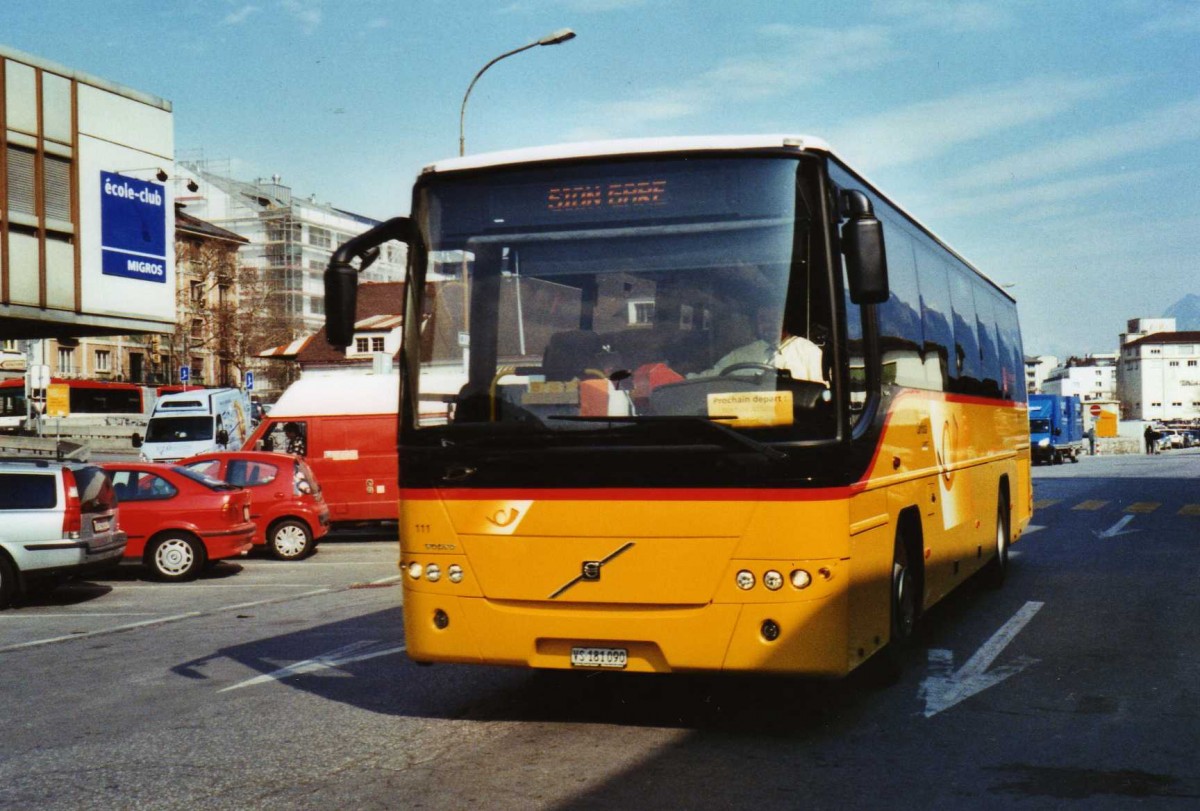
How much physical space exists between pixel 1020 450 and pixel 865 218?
374 inches

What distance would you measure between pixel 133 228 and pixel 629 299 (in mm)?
30393

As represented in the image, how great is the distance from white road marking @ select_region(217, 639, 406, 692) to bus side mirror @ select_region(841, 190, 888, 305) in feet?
16.3

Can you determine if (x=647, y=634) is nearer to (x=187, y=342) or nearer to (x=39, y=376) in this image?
(x=39, y=376)

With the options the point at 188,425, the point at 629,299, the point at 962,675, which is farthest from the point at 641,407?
the point at 188,425

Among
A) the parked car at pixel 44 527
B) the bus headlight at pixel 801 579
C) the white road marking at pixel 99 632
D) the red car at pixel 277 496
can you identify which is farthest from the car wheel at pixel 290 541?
the bus headlight at pixel 801 579

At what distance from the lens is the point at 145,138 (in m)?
34.7

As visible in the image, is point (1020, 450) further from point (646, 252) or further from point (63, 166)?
point (63, 166)

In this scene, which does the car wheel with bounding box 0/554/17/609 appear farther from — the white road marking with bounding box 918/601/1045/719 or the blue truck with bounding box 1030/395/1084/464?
the blue truck with bounding box 1030/395/1084/464

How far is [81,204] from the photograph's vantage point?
109 ft

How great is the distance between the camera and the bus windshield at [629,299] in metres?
6.78

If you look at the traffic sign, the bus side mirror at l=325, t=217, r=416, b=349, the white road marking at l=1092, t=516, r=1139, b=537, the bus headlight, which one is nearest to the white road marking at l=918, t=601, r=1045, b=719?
the bus headlight

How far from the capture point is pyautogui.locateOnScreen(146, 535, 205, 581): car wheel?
17.8 metres

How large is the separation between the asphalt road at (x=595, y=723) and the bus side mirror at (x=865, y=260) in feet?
7.45

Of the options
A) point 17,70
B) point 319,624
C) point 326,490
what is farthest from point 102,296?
point 319,624
